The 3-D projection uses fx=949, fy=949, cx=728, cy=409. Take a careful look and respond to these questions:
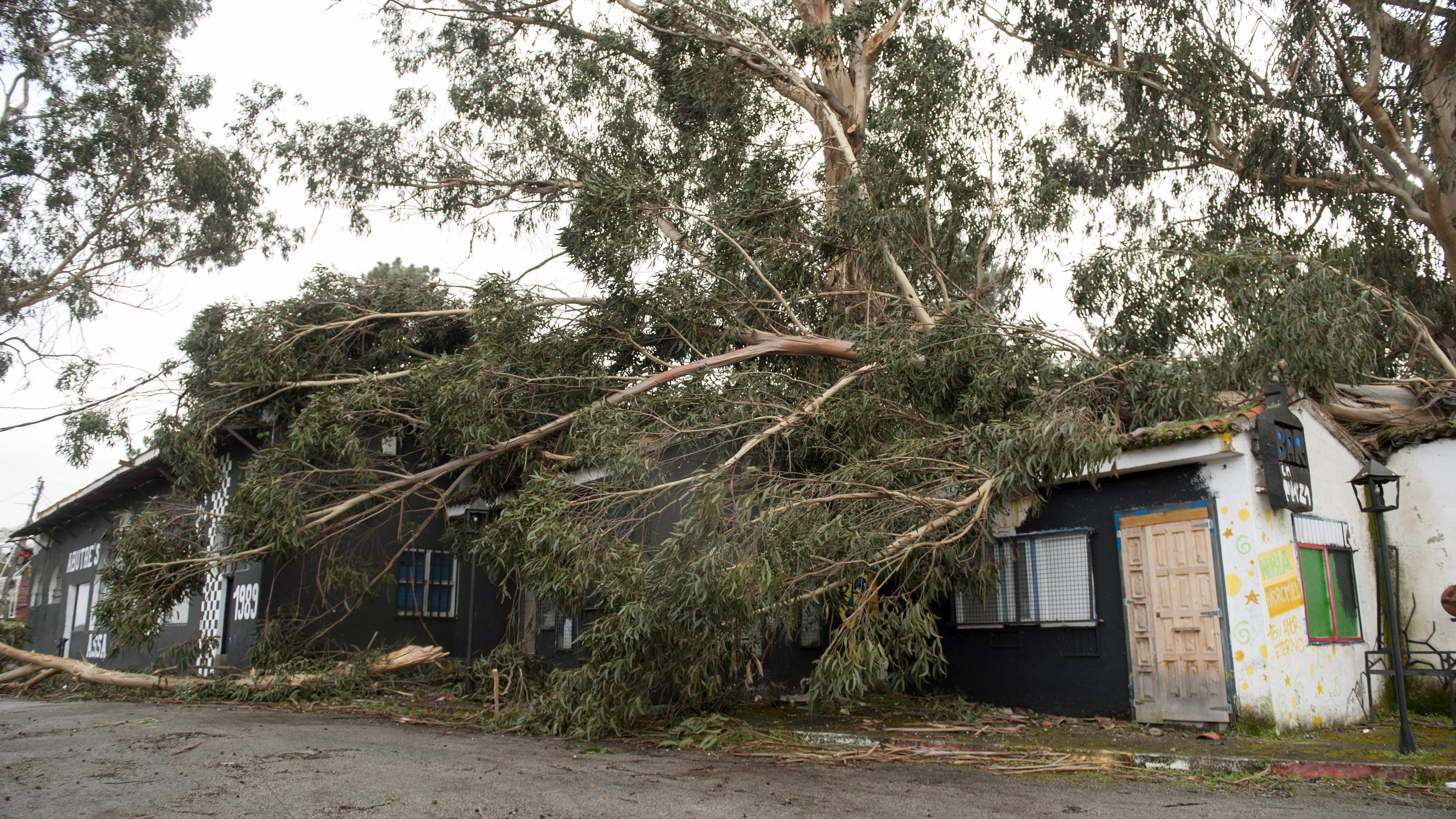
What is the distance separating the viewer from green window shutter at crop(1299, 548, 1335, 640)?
28.2 ft

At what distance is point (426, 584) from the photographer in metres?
14.0

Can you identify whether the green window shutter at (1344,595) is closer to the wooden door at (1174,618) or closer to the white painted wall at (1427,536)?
the white painted wall at (1427,536)

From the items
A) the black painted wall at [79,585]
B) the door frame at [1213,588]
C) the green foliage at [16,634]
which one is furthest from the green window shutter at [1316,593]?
the green foliage at [16,634]

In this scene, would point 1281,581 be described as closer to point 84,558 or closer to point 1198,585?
point 1198,585

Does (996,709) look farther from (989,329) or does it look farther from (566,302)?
(566,302)

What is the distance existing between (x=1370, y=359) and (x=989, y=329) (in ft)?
12.9

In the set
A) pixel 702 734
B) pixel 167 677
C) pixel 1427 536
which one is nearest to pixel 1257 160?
pixel 1427 536

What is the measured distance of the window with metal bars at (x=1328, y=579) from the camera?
867 cm

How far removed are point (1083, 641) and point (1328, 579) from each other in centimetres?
231

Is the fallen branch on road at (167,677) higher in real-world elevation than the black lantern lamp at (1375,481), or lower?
lower

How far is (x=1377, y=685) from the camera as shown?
9.33 m

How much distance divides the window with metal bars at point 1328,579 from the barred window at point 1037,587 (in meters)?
1.83

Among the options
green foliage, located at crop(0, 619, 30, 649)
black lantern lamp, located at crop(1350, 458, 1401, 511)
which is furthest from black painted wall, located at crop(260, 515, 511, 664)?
black lantern lamp, located at crop(1350, 458, 1401, 511)

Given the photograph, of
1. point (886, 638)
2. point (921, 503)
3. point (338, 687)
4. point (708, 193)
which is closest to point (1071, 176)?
point (708, 193)
